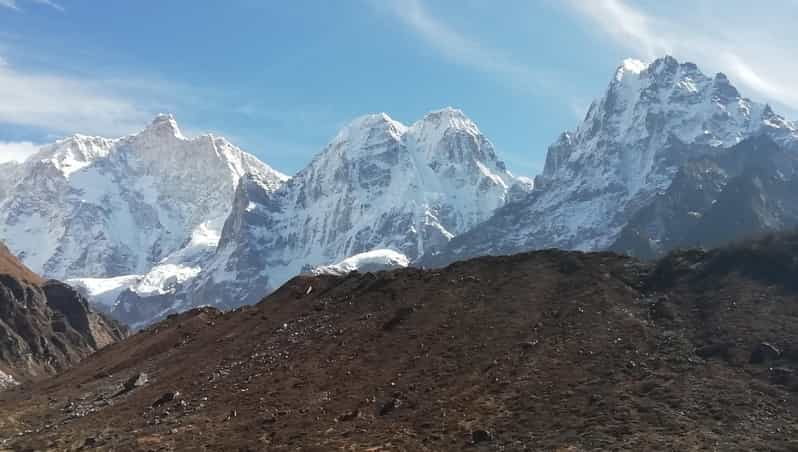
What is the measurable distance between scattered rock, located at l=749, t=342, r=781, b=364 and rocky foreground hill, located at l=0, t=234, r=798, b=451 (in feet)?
0.29

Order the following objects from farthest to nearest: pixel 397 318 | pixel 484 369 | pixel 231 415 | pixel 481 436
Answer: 1. pixel 397 318
2. pixel 484 369
3. pixel 231 415
4. pixel 481 436

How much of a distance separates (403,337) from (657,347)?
19.3 meters

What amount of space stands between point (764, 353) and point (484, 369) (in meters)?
17.9

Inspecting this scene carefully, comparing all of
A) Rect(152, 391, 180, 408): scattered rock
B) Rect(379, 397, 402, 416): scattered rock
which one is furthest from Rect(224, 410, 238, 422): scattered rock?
Rect(379, 397, 402, 416): scattered rock

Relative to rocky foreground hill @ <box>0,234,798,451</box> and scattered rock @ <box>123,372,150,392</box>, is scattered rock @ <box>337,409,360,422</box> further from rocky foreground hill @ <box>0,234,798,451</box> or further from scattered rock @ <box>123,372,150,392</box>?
scattered rock @ <box>123,372,150,392</box>

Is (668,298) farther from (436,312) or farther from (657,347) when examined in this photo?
(436,312)

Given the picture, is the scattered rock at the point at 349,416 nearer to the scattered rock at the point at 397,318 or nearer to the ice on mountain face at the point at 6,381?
the scattered rock at the point at 397,318

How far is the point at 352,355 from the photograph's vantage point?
63.5 meters

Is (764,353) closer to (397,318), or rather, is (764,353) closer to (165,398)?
(397,318)

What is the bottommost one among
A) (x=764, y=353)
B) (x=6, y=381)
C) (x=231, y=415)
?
(x=6, y=381)

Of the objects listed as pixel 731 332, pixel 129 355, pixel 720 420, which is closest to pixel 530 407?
pixel 720 420

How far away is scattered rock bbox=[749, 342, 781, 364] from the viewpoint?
5275 cm

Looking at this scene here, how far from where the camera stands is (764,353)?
53.2m

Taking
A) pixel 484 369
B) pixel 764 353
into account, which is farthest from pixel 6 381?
pixel 764 353
